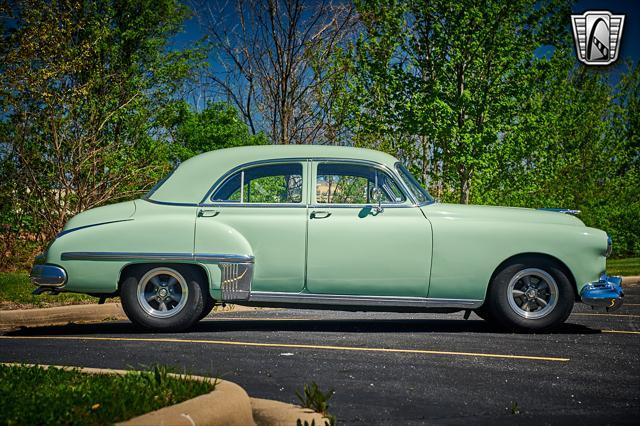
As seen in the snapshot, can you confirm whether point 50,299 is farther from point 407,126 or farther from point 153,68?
point 153,68

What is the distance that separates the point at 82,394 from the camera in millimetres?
4836

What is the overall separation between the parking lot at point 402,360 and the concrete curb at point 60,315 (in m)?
0.58

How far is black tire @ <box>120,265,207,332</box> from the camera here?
27.7 ft

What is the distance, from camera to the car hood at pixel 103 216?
8.56 metres

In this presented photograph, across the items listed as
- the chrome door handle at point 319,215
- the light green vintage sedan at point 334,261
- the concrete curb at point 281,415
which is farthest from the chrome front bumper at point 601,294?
the concrete curb at point 281,415

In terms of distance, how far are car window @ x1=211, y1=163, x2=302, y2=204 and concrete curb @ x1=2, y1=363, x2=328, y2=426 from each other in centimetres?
375

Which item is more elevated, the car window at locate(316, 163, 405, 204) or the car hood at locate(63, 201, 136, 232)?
the car window at locate(316, 163, 405, 204)

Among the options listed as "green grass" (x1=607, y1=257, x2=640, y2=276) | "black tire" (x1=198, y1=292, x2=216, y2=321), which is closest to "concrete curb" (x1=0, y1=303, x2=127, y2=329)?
"black tire" (x1=198, y1=292, x2=216, y2=321)

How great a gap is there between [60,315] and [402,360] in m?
4.91

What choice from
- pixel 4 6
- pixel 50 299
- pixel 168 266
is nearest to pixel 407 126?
pixel 4 6

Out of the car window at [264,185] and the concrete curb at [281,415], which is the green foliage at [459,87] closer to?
the car window at [264,185]

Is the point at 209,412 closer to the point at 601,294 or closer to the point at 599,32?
the point at 601,294

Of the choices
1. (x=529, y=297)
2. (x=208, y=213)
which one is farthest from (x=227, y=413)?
(x=529, y=297)

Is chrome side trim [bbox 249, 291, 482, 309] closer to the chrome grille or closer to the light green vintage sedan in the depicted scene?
the light green vintage sedan
